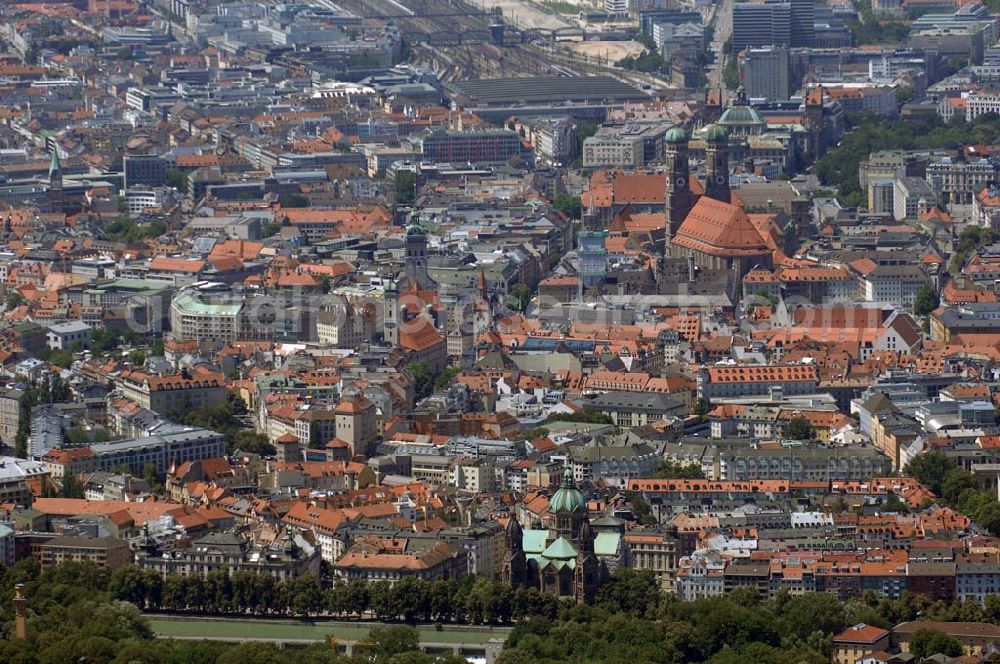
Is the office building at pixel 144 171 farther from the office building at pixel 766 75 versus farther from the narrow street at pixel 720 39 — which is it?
the office building at pixel 766 75

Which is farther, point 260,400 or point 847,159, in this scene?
point 847,159

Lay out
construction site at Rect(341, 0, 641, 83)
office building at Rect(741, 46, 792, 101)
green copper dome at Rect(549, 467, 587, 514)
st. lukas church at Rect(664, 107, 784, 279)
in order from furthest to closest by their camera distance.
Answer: construction site at Rect(341, 0, 641, 83)
office building at Rect(741, 46, 792, 101)
st. lukas church at Rect(664, 107, 784, 279)
green copper dome at Rect(549, 467, 587, 514)

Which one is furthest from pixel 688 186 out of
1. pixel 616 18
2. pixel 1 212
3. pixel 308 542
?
pixel 616 18

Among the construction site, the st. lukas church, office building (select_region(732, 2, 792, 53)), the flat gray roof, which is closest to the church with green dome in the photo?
the st. lukas church

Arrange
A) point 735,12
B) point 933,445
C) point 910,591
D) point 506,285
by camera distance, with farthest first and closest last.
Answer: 1. point 735,12
2. point 506,285
3. point 933,445
4. point 910,591

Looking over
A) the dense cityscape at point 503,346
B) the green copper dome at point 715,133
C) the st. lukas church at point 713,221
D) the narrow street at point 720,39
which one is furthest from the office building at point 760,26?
the green copper dome at point 715,133

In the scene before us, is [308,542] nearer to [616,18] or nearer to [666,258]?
[666,258]

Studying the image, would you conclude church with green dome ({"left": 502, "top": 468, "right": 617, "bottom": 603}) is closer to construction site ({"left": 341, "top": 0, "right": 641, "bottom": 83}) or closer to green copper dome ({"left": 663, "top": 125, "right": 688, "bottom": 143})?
green copper dome ({"left": 663, "top": 125, "right": 688, "bottom": 143})
